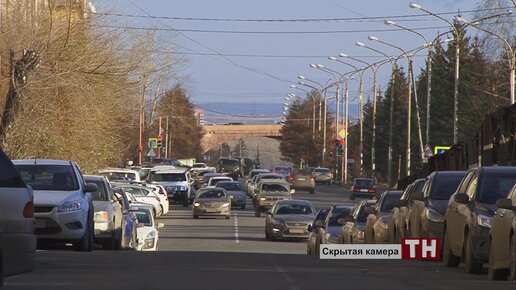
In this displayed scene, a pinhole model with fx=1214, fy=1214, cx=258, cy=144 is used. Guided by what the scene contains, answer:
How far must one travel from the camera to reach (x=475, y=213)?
17641 mm

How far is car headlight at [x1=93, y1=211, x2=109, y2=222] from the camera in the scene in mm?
25312

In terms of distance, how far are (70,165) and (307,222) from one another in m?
18.2

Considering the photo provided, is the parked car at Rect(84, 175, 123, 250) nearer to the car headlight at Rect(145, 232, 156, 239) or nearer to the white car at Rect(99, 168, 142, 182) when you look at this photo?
the car headlight at Rect(145, 232, 156, 239)

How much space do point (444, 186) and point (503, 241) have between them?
6.54 meters

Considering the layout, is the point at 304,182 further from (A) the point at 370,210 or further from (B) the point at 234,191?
(A) the point at 370,210

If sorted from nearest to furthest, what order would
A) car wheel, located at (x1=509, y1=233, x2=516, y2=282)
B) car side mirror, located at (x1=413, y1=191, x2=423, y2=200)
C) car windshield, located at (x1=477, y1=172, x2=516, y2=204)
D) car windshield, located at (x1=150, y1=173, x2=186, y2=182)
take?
1. car wheel, located at (x1=509, y1=233, x2=516, y2=282)
2. car windshield, located at (x1=477, y1=172, x2=516, y2=204)
3. car side mirror, located at (x1=413, y1=191, x2=423, y2=200)
4. car windshield, located at (x1=150, y1=173, x2=186, y2=182)

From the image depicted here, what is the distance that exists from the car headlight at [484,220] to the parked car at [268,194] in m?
39.3

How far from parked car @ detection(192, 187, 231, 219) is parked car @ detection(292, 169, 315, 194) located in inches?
1123

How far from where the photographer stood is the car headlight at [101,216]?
997 inches

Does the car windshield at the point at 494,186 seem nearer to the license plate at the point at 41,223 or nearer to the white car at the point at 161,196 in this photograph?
the license plate at the point at 41,223

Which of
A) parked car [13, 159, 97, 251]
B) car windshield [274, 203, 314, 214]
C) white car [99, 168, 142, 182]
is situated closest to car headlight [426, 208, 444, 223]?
parked car [13, 159, 97, 251]

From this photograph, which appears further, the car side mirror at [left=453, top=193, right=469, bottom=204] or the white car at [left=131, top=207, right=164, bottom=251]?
the white car at [left=131, top=207, right=164, bottom=251]

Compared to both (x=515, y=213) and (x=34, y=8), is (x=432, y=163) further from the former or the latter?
(x=515, y=213)

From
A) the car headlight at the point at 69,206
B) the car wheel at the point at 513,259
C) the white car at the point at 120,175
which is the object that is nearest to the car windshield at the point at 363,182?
the white car at the point at 120,175
